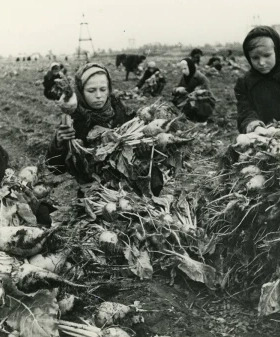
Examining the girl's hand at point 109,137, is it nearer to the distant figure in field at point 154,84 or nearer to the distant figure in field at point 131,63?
the distant figure in field at point 154,84

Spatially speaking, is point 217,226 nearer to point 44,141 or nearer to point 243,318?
point 243,318

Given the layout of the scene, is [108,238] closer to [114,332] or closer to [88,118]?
[114,332]

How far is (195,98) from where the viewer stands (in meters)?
6.08

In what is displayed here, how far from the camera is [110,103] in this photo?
280 centimetres

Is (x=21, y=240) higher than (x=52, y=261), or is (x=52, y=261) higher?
(x=21, y=240)

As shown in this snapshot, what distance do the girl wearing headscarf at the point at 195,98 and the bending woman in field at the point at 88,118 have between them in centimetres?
340

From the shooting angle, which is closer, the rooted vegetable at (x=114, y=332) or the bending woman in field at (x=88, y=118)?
the rooted vegetable at (x=114, y=332)

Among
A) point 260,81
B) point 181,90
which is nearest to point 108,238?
point 260,81

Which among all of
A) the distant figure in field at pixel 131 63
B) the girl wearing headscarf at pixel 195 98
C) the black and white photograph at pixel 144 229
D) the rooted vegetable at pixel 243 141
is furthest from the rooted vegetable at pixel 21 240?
the distant figure in field at pixel 131 63

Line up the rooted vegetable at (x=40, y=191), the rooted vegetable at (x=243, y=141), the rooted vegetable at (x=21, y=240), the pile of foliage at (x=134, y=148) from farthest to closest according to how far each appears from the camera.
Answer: the pile of foliage at (x=134, y=148) < the rooted vegetable at (x=40, y=191) < the rooted vegetable at (x=243, y=141) < the rooted vegetable at (x=21, y=240)

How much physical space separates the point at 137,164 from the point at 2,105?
5493 mm

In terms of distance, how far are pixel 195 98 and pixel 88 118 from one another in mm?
3551

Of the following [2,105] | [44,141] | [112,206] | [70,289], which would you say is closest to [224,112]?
[44,141]

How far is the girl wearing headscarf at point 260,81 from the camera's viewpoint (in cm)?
258
